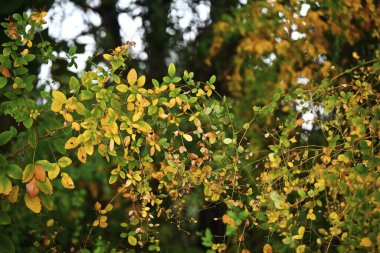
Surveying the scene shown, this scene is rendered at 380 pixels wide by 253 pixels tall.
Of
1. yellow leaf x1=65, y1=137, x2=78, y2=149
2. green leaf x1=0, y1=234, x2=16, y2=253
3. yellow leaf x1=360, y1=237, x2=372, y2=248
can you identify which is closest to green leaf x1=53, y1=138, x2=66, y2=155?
yellow leaf x1=65, y1=137, x2=78, y2=149

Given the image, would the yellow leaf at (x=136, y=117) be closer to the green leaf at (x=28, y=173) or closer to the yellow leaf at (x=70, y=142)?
the yellow leaf at (x=70, y=142)

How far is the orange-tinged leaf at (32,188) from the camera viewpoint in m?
1.94

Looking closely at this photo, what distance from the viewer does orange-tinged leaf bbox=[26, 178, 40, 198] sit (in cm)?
194

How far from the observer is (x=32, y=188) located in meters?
1.95

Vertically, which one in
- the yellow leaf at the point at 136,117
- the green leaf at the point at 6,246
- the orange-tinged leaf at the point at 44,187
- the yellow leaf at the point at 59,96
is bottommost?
the green leaf at the point at 6,246

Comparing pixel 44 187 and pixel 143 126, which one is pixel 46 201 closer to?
pixel 44 187

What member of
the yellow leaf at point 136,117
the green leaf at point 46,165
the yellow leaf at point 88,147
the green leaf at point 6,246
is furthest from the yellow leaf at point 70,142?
the green leaf at point 6,246

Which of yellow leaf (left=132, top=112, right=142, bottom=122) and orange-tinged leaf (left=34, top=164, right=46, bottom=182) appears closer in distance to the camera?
orange-tinged leaf (left=34, top=164, right=46, bottom=182)

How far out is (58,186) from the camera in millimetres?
4551

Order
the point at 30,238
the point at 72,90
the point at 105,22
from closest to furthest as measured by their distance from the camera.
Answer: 1. the point at 72,90
2. the point at 30,238
3. the point at 105,22

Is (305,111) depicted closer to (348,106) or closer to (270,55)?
(348,106)

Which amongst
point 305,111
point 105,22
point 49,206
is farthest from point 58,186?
point 305,111

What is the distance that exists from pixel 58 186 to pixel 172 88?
8.99 feet

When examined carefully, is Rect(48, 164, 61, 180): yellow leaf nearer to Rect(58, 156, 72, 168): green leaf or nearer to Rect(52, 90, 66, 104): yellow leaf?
Rect(58, 156, 72, 168): green leaf
